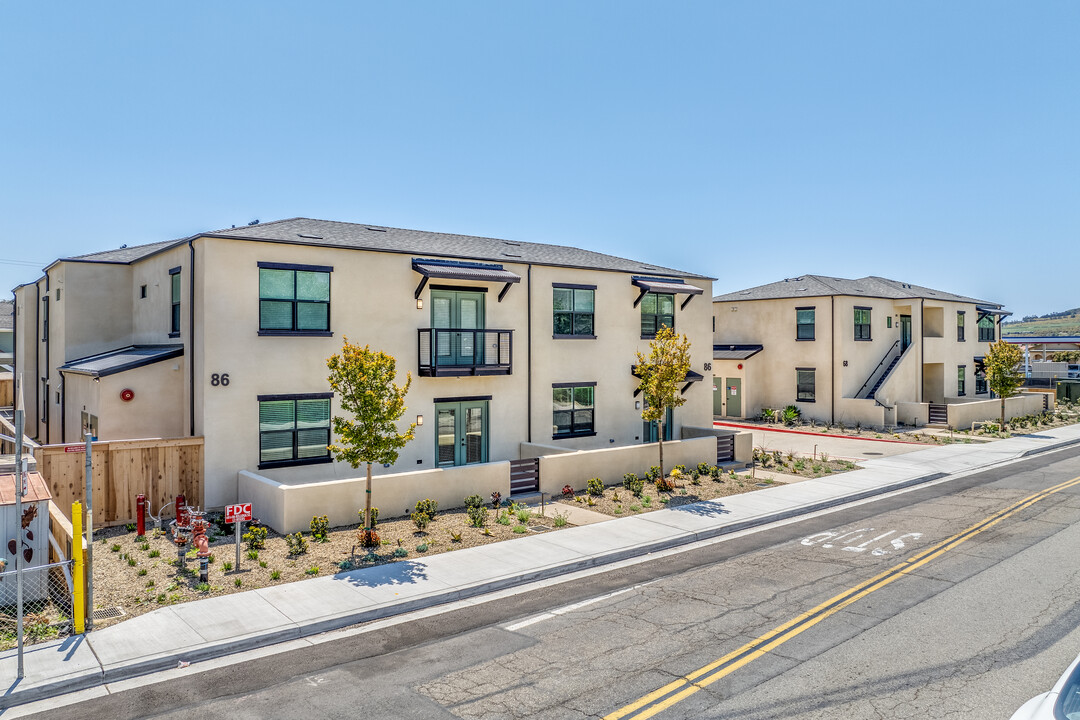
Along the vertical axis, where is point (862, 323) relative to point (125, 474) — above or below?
above

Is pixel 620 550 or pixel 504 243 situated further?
pixel 504 243

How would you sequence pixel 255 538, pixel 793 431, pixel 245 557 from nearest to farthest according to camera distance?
pixel 245 557, pixel 255 538, pixel 793 431

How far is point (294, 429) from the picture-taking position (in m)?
17.3

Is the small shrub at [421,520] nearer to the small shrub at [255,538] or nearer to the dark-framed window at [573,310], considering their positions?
the small shrub at [255,538]

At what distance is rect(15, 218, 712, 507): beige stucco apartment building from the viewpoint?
54.1ft

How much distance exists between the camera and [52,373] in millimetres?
22828

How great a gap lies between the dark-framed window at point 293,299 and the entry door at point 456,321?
3.16 meters

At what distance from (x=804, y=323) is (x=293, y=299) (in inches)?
1103

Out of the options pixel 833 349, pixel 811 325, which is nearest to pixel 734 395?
pixel 811 325

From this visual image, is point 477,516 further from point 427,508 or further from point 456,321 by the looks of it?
point 456,321

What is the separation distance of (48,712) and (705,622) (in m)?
8.06

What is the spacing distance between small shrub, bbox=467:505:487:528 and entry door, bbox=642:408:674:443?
9723 mm

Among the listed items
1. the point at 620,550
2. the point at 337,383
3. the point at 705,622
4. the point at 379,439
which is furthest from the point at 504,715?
the point at 337,383

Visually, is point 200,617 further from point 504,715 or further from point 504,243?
point 504,243
